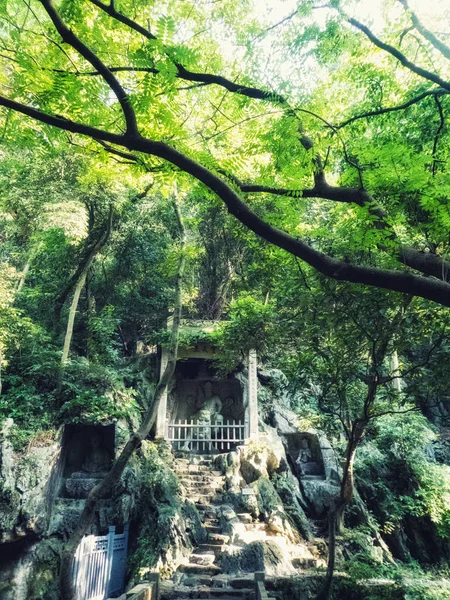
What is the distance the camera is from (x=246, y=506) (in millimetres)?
9258

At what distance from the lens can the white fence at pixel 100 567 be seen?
666 centimetres

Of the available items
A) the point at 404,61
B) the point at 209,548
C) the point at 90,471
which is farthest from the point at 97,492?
the point at 404,61

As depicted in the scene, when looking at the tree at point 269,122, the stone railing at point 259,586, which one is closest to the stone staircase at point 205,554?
the stone railing at point 259,586

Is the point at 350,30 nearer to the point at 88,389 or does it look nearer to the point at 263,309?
the point at 263,309

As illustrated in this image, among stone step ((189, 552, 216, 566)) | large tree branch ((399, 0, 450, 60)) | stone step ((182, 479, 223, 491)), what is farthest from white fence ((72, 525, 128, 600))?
large tree branch ((399, 0, 450, 60))

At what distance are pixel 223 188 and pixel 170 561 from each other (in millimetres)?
7926

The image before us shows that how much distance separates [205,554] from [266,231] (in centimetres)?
781

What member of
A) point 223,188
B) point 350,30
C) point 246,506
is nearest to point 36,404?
point 246,506

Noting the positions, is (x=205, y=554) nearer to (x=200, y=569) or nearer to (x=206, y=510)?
(x=200, y=569)

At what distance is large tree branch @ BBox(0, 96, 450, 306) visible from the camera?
289 centimetres

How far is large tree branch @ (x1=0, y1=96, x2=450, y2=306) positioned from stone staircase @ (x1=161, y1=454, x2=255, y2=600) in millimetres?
6248

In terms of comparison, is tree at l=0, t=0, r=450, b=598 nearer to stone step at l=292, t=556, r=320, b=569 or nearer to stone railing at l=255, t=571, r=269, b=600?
stone railing at l=255, t=571, r=269, b=600

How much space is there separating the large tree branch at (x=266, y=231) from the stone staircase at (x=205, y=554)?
6248 mm

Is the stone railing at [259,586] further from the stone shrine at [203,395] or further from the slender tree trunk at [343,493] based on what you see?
the stone shrine at [203,395]
